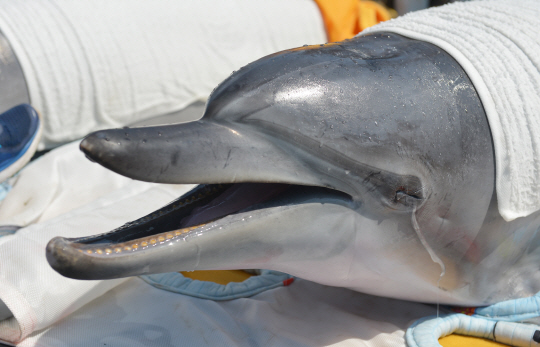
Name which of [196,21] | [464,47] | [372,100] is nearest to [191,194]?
[372,100]

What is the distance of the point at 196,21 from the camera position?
173 inches

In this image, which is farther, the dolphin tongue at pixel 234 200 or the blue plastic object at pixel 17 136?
the blue plastic object at pixel 17 136

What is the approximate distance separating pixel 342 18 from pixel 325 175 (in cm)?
371

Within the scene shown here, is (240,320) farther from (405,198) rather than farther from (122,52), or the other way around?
(122,52)

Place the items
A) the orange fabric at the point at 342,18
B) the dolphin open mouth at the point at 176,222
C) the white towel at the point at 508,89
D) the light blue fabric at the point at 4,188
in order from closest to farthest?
the dolphin open mouth at the point at 176,222, the white towel at the point at 508,89, the light blue fabric at the point at 4,188, the orange fabric at the point at 342,18

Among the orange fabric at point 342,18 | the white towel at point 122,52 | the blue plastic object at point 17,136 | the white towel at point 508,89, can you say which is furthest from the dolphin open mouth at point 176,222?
the orange fabric at point 342,18

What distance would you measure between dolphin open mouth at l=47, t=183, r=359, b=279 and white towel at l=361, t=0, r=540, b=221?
610 mm

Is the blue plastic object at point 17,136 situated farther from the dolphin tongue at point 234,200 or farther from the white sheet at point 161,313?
the dolphin tongue at point 234,200

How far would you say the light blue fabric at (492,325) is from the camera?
218cm

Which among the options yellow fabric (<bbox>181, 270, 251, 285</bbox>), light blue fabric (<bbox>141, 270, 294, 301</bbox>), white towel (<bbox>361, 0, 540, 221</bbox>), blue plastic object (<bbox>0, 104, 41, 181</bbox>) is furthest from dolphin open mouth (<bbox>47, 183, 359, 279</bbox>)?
blue plastic object (<bbox>0, 104, 41, 181</bbox>)

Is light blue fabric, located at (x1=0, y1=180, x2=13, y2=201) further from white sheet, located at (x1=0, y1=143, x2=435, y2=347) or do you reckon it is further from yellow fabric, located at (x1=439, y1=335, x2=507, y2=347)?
yellow fabric, located at (x1=439, y1=335, x2=507, y2=347)

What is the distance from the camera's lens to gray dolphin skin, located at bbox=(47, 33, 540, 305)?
1.62 meters

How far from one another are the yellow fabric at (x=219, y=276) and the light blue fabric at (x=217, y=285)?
3.8 inches

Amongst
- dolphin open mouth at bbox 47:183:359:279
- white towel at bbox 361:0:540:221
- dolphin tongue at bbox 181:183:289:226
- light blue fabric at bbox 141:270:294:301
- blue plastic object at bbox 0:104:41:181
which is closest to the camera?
dolphin open mouth at bbox 47:183:359:279
